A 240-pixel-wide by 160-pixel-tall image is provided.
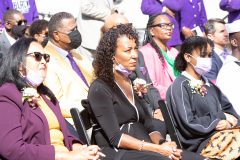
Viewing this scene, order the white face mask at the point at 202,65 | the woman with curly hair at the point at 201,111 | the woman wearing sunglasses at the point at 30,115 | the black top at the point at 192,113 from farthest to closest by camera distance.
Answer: the white face mask at the point at 202,65, the black top at the point at 192,113, the woman with curly hair at the point at 201,111, the woman wearing sunglasses at the point at 30,115

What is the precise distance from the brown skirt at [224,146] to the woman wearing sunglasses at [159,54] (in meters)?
1.32

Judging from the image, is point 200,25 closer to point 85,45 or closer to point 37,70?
point 85,45

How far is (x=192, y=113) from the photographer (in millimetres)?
4703

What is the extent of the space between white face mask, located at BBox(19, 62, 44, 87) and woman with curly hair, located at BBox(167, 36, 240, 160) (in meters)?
1.59

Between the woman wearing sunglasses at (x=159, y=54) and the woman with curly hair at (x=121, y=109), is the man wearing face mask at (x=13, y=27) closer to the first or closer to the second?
the woman wearing sunglasses at (x=159, y=54)

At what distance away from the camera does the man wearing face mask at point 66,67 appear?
5027mm

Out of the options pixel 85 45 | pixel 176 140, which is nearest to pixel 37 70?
pixel 176 140

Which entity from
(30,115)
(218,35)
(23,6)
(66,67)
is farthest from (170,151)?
(23,6)

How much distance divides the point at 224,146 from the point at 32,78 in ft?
6.78

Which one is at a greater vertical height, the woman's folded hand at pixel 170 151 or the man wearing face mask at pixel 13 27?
the man wearing face mask at pixel 13 27

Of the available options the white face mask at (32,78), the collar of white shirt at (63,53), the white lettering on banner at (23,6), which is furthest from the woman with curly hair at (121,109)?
the white lettering on banner at (23,6)

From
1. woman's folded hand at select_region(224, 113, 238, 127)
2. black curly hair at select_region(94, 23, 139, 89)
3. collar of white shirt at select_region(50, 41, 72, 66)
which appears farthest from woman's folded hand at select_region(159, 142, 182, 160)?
collar of white shirt at select_region(50, 41, 72, 66)

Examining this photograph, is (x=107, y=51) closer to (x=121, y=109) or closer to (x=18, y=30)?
(x=121, y=109)

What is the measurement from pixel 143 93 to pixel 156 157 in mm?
920
